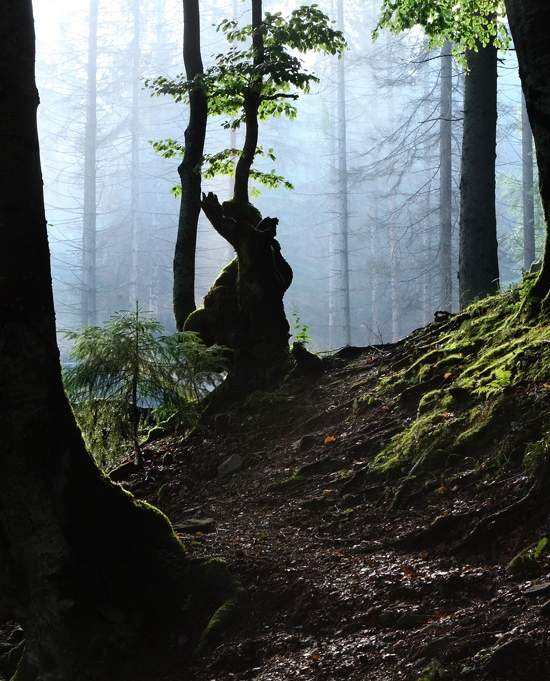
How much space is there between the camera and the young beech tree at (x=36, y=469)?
3.78 metres

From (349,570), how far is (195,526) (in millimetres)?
1686

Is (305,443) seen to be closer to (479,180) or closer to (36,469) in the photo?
(36,469)

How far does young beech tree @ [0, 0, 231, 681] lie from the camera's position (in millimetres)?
3779

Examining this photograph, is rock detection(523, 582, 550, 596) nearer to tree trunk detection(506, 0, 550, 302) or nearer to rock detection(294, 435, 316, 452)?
tree trunk detection(506, 0, 550, 302)

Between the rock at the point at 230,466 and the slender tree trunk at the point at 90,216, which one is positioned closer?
the rock at the point at 230,466

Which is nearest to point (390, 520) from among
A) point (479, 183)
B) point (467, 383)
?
point (467, 383)

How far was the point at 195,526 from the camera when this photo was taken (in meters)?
5.42

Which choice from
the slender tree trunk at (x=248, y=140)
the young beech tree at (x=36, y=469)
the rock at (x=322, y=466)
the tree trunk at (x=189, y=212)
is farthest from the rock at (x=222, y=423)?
the young beech tree at (x=36, y=469)

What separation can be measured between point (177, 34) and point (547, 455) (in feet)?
202

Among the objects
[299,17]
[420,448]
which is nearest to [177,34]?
[299,17]

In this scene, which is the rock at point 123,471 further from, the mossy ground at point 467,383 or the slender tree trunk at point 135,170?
the slender tree trunk at point 135,170

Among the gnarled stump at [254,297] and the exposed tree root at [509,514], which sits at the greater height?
the gnarled stump at [254,297]

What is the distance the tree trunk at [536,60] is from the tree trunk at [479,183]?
644 cm

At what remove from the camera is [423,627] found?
3.28 m
